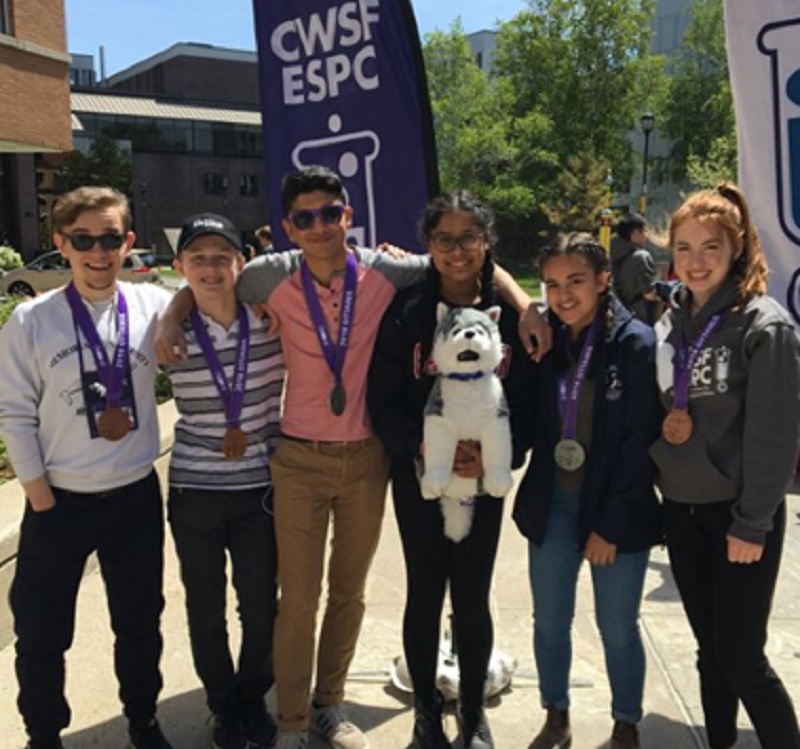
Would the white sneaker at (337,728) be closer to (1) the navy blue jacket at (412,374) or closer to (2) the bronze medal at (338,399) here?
(1) the navy blue jacket at (412,374)

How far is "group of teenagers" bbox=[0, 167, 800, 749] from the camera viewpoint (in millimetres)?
2648

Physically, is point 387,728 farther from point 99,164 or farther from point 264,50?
point 99,164

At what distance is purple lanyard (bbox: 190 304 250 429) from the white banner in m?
2.42

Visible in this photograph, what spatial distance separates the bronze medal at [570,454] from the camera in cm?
280

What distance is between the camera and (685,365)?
8.63 feet

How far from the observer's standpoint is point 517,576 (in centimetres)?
474

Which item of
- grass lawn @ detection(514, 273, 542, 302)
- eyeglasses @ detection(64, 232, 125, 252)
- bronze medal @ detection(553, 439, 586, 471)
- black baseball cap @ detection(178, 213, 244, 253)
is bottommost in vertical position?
bronze medal @ detection(553, 439, 586, 471)

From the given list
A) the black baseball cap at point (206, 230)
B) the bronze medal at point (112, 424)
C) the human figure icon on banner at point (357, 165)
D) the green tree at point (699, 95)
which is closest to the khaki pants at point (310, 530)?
the bronze medal at point (112, 424)

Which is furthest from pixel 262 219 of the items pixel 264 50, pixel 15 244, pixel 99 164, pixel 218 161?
pixel 264 50

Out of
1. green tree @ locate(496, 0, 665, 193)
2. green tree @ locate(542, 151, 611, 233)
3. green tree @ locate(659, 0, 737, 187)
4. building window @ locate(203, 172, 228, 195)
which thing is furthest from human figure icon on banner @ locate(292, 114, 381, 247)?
building window @ locate(203, 172, 228, 195)

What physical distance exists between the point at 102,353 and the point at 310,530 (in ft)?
3.42

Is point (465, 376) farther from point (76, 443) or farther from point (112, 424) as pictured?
point (76, 443)

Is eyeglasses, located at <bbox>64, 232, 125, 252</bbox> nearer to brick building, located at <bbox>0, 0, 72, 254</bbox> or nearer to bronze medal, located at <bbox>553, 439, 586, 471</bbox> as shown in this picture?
bronze medal, located at <bbox>553, 439, 586, 471</bbox>

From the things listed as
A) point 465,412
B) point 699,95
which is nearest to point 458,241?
point 465,412
